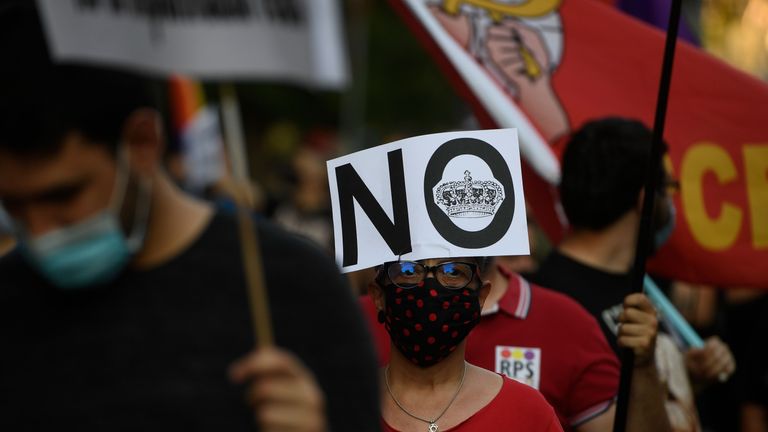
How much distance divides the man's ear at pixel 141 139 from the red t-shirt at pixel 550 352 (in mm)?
1680

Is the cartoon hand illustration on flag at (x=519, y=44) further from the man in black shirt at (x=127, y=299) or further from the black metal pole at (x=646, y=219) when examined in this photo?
the man in black shirt at (x=127, y=299)

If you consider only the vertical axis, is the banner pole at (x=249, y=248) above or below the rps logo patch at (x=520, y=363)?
above

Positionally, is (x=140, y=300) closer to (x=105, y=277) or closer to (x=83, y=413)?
(x=105, y=277)

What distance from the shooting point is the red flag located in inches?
202

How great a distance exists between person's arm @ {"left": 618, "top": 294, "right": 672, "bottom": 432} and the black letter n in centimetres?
76

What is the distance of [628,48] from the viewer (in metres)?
5.31

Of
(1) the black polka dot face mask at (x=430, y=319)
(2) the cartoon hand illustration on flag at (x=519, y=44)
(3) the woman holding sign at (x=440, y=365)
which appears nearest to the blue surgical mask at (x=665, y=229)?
(2) the cartoon hand illustration on flag at (x=519, y=44)

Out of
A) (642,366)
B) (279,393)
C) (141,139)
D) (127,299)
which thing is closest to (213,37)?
(141,139)

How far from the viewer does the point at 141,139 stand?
2207 mm

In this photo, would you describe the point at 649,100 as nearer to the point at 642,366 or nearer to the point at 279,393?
the point at 642,366

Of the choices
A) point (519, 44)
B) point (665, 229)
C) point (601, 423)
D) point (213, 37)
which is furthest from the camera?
point (519, 44)

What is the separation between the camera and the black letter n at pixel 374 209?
3.44 m

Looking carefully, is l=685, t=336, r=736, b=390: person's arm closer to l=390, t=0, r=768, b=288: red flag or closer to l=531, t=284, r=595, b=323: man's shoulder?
l=390, t=0, r=768, b=288: red flag

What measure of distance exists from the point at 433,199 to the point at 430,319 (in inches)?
14.8
